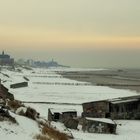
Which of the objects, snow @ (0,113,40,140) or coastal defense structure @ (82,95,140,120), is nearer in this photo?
snow @ (0,113,40,140)

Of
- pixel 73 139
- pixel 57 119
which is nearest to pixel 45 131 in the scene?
pixel 73 139

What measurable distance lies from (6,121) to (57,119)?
14576 mm

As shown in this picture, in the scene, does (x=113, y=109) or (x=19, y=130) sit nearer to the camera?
(x=19, y=130)

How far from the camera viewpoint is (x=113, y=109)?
4222cm

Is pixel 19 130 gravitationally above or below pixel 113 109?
above

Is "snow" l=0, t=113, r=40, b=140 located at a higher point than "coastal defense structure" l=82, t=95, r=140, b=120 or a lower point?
higher

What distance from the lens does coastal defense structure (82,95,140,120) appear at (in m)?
41.8

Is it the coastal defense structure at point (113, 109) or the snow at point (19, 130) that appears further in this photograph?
the coastal defense structure at point (113, 109)

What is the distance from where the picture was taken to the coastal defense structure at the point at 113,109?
4175cm

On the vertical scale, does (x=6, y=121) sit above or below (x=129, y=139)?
above

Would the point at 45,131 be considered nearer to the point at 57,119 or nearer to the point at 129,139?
the point at 129,139

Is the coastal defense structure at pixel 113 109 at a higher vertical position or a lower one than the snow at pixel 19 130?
lower

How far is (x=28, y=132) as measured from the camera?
2178 cm

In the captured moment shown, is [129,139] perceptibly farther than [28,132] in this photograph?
Yes
